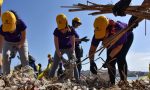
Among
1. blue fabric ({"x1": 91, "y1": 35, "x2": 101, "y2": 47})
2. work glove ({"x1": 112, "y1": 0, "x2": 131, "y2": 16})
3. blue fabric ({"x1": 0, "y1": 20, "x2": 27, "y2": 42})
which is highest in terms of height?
work glove ({"x1": 112, "y1": 0, "x2": 131, "y2": 16})

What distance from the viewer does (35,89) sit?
5.36 meters

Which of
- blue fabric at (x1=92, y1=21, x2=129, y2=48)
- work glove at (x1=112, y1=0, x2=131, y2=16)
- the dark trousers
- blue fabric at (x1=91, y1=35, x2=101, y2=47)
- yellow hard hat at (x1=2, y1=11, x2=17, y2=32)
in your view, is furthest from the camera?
yellow hard hat at (x1=2, y1=11, x2=17, y2=32)

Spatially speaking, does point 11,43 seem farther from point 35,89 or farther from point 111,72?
point 35,89

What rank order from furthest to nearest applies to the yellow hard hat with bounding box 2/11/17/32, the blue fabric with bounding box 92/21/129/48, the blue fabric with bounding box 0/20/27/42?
the blue fabric with bounding box 0/20/27/42 → the yellow hard hat with bounding box 2/11/17/32 → the blue fabric with bounding box 92/21/129/48

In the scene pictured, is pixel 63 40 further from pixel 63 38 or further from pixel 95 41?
pixel 95 41

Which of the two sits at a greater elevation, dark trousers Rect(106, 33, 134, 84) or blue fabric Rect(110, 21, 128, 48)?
blue fabric Rect(110, 21, 128, 48)

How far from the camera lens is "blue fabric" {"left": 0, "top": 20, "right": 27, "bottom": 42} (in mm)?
8270

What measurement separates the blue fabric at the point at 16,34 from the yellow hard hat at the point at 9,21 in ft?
0.34

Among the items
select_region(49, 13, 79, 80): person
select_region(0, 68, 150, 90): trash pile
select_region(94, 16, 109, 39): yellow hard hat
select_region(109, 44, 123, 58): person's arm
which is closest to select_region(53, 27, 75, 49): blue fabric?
select_region(49, 13, 79, 80): person

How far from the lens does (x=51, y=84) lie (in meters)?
5.96

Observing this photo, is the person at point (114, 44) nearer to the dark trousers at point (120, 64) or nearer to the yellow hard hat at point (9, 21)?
the dark trousers at point (120, 64)

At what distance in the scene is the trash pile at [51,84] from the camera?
19.3 feet

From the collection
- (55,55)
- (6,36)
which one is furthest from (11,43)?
(55,55)

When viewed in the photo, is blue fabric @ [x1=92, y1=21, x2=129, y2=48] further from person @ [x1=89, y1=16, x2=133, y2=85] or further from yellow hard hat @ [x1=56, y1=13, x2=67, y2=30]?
yellow hard hat @ [x1=56, y1=13, x2=67, y2=30]
